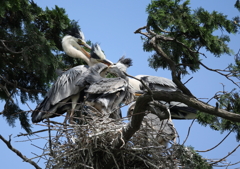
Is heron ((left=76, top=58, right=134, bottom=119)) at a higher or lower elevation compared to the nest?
higher

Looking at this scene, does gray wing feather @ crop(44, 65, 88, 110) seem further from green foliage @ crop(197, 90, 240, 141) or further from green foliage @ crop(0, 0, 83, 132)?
green foliage @ crop(197, 90, 240, 141)

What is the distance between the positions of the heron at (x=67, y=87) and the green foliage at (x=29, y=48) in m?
0.20

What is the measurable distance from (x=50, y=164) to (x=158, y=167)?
1.09 m

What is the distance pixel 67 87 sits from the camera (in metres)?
6.24

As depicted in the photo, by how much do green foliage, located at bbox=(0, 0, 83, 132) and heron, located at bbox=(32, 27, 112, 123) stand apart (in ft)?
0.67

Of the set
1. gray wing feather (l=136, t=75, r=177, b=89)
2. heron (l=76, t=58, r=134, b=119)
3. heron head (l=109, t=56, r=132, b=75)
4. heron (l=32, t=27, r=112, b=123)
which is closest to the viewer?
heron (l=76, t=58, r=134, b=119)

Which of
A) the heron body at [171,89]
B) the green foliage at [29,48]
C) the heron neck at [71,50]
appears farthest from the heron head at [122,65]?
the green foliage at [29,48]

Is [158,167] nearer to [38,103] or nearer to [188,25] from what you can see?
[188,25]

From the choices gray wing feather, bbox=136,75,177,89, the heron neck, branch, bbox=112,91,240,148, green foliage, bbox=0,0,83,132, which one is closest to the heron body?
gray wing feather, bbox=136,75,177,89

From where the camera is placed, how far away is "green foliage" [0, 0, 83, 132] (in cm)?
620

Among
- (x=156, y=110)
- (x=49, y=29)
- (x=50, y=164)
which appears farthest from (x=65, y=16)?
(x=156, y=110)

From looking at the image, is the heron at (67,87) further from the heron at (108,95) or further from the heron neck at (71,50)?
the heron at (108,95)

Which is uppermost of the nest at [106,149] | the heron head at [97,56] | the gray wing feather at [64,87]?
the heron head at [97,56]

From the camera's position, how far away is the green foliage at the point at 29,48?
20.3 feet
